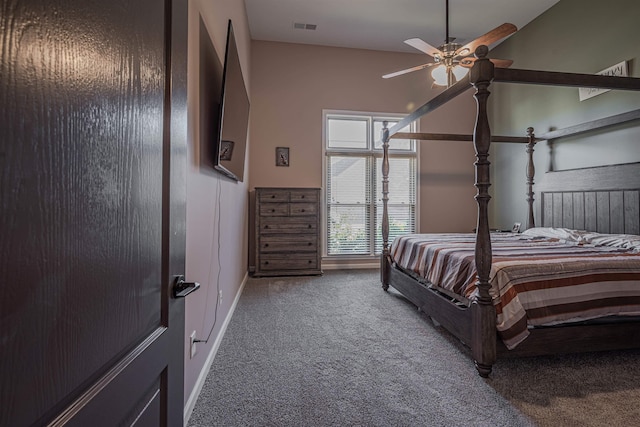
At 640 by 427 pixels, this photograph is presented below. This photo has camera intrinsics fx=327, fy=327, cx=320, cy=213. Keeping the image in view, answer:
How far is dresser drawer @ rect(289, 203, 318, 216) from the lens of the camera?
4574mm

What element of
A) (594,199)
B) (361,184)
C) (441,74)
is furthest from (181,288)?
(361,184)

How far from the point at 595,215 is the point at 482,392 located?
2749 mm

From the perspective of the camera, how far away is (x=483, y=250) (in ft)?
6.63

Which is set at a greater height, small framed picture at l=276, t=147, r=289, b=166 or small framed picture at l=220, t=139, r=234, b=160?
small framed picture at l=276, t=147, r=289, b=166

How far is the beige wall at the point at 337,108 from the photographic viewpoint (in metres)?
5.00

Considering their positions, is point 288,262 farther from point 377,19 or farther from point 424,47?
point 377,19

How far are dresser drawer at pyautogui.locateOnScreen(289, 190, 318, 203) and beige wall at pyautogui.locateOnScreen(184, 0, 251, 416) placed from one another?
1.69 metres

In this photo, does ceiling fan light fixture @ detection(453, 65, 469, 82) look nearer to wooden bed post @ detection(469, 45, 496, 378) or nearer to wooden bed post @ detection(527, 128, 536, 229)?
wooden bed post @ detection(469, 45, 496, 378)

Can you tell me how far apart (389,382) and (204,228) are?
1419 mm

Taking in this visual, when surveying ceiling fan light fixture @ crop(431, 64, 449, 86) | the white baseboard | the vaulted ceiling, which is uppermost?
the vaulted ceiling

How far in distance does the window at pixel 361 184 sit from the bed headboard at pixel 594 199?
1.89 m

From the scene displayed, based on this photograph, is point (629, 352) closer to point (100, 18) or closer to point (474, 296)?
point (474, 296)

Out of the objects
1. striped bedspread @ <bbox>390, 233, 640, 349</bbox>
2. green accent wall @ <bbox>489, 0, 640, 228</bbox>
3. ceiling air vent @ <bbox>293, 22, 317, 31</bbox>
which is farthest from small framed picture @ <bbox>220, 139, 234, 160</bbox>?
green accent wall @ <bbox>489, 0, 640, 228</bbox>

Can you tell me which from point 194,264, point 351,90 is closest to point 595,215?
point 351,90
